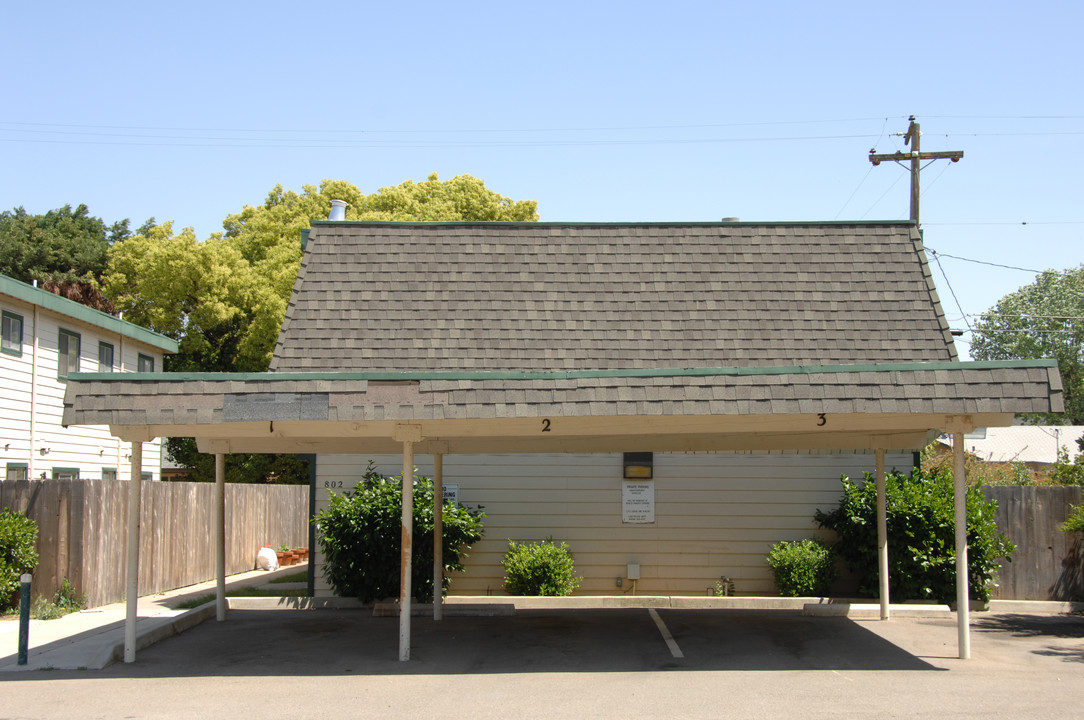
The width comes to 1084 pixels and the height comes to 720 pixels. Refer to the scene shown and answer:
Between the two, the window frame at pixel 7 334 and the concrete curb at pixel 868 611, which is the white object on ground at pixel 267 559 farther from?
the concrete curb at pixel 868 611

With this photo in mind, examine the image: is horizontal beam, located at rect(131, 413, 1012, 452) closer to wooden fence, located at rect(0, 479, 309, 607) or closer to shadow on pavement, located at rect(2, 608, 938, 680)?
shadow on pavement, located at rect(2, 608, 938, 680)

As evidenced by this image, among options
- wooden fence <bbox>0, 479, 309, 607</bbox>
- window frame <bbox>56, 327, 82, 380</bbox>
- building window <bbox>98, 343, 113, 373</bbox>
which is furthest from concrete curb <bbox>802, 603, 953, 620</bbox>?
building window <bbox>98, 343, 113, 373</bbox>

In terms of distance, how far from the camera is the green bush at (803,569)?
14.7 meters

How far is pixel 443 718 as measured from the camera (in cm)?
838

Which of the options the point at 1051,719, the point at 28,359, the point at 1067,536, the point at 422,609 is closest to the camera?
the point at 1051,719

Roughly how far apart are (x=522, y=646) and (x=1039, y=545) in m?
8.89

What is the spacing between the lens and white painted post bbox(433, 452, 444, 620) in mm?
13516

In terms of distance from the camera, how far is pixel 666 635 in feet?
40.2

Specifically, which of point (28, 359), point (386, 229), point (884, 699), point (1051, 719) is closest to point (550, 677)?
point (884, 699)

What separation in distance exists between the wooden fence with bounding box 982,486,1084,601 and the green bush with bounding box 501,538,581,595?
22.2ft

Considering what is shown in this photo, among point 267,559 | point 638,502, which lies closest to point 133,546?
point 638,502

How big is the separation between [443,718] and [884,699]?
3939mm

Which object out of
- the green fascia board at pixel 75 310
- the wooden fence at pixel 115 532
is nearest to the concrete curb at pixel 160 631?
the wooden fence at pixel 115 532

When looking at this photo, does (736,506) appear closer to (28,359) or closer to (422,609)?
(422,609)
